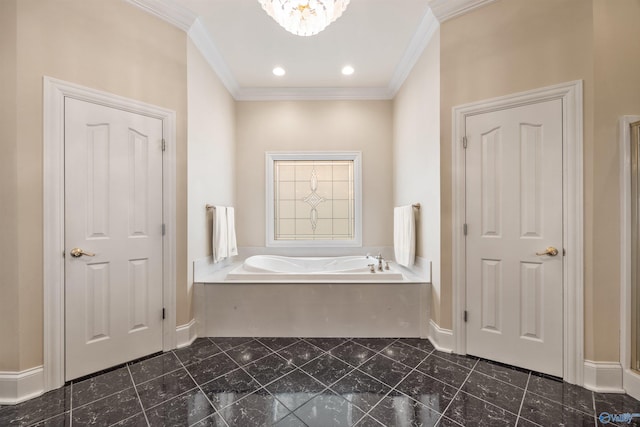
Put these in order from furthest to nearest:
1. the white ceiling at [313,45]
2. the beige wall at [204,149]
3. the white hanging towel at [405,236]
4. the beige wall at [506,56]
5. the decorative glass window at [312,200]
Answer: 1. the decorative glass window at [312,200]
2. the white hanging towel at [405,236]
3. the beige wall at [204,149]
4. the white ceiling at [313,45]
5. the beige wall at [506,56]

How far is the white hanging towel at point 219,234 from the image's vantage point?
2.71m

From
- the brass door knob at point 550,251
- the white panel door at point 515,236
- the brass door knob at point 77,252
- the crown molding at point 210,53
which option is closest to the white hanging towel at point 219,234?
the brass door knob at point 77,252

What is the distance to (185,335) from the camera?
2.28 m

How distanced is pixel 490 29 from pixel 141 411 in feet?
11.2

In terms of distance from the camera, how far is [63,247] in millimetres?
1751

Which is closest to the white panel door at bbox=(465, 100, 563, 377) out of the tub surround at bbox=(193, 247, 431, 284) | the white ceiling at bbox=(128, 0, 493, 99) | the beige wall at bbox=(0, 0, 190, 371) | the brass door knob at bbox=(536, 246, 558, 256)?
the brass door knob at bbox=(536, 246, 558, 256)

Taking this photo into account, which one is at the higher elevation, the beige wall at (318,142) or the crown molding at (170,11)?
the crown molding at (170,11)

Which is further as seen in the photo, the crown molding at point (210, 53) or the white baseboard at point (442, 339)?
the crown molding at point (210, 53)

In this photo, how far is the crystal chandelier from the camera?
163 centimetres

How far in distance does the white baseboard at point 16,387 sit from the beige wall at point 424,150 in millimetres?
2833

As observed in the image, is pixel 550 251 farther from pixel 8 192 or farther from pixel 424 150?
pixel 8 192

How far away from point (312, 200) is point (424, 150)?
5.40 feet

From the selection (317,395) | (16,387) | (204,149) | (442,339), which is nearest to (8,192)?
(16,387)

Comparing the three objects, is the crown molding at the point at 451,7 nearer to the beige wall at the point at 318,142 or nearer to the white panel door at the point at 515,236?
the white panel door at the point at 515,236
